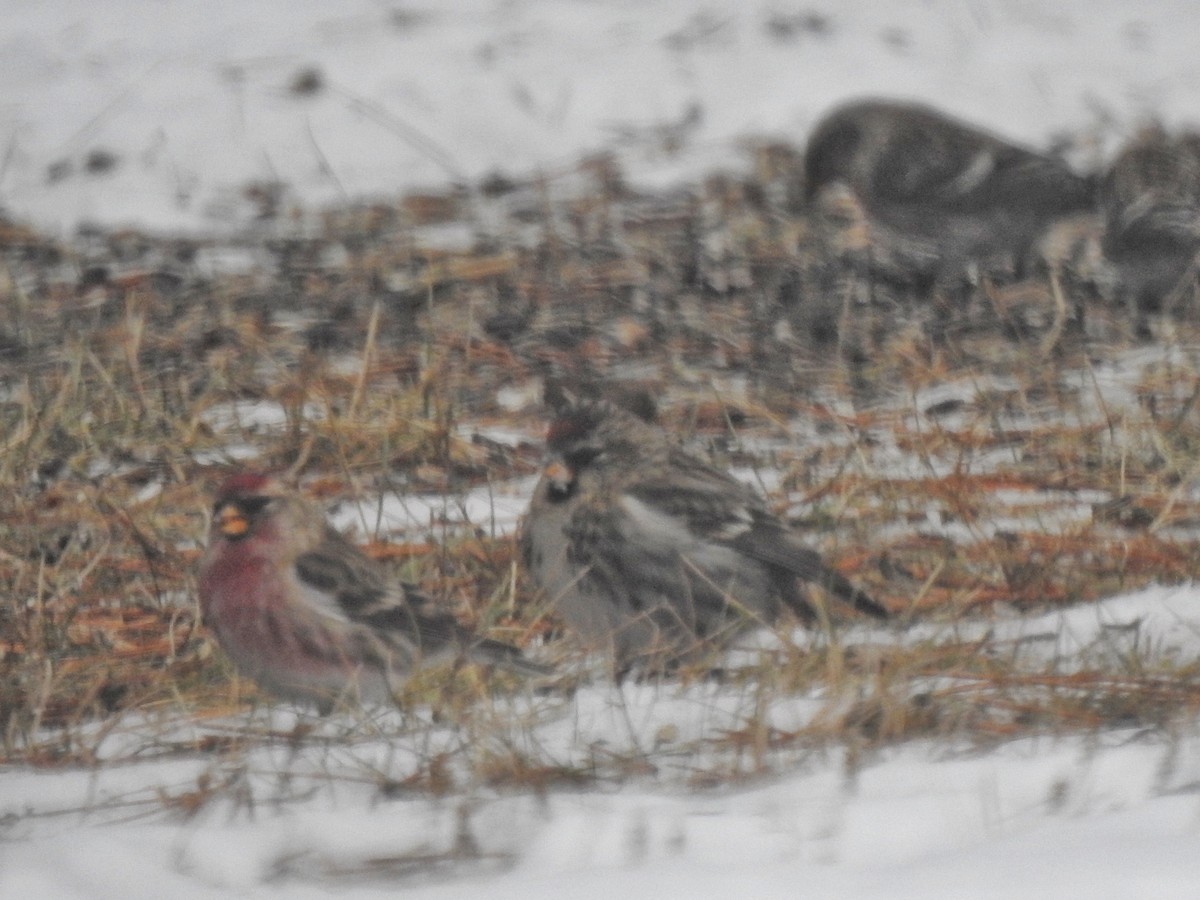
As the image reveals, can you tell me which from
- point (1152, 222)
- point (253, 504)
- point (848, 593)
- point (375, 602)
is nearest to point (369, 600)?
point (375, 602)

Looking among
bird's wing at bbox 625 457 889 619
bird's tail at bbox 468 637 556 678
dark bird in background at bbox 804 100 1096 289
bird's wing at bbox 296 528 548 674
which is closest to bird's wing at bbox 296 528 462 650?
bird's wing at bbox 296 528 548 674

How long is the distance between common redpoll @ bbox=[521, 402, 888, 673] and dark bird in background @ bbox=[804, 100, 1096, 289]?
11.0 feet

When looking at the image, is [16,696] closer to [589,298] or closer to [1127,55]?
[589,298]

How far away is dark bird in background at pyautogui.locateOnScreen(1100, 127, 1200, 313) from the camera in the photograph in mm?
6742

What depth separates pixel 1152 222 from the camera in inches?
277

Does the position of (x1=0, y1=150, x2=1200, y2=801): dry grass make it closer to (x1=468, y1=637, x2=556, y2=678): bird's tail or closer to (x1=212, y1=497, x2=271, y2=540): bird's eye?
(x1=468, y1=637, x2=556, y2=678): bird's tail

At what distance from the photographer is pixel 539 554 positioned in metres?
3.68

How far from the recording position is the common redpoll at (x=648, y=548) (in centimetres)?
361

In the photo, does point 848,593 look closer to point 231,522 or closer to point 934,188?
point 231,522

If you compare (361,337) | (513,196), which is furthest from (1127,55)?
(361,337)

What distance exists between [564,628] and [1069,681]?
3.69 feet

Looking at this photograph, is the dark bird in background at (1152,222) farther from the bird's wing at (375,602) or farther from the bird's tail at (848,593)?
the bird's wing at (375,602)

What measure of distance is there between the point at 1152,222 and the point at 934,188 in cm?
128

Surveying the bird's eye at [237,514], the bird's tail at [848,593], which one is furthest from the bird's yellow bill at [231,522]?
the bird's tail at [848,593]
